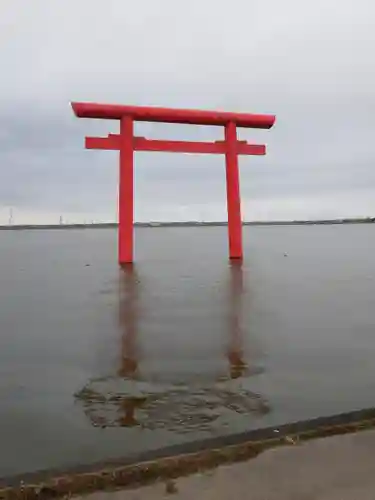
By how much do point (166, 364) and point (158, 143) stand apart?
866cm

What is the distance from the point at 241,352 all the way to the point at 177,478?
2.88m

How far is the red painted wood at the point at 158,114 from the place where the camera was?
11.6 meters

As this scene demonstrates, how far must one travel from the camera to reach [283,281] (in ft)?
34.1

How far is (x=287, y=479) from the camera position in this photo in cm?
200

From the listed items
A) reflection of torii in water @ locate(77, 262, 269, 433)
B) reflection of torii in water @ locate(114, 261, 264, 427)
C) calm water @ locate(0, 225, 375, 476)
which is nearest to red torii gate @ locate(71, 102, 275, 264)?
reflection of torii in water @ locate(114, 261, 264, 427)

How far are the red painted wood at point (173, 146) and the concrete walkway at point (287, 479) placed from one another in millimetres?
10371

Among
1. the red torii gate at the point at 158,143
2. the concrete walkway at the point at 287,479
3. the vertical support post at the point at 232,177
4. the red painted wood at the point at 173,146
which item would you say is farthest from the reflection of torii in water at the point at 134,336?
the red painted wood at the point at 173,146

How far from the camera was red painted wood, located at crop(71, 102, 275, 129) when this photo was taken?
11.6 m

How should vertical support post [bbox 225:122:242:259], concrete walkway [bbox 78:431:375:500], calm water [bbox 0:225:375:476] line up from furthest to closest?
1. vertical support post [bbox 225:122:242:259]
2. calm water [bbox 0:225:375:476]
3. concrete walkway [bbox 78:431:375:500]

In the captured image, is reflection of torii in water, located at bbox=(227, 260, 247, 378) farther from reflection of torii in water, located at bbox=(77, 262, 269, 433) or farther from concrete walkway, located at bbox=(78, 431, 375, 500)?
concrete walkway, located at bbox=(78, 431, 375, 500)

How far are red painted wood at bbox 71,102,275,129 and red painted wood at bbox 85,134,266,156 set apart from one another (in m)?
0.47

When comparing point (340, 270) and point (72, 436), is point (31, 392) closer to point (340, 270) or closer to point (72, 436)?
point (72, 436)

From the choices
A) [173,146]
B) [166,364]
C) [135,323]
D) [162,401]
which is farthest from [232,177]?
[162,401]

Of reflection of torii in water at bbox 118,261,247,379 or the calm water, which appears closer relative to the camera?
the calm water
